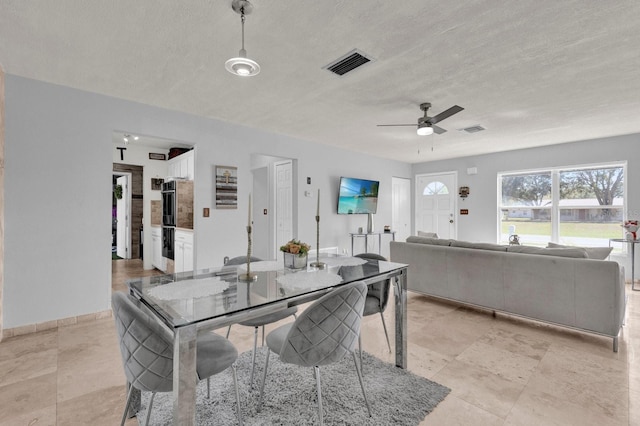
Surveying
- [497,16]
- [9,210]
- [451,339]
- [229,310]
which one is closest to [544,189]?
[451,339]

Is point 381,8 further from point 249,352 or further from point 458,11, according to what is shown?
point 249,352

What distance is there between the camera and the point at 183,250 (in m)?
→ 4.61

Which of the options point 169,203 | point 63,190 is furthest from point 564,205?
point 63,190

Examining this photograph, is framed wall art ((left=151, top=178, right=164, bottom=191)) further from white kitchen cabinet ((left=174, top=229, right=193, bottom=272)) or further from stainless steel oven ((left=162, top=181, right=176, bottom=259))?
white kitchen cabinet ((left=174, top=229, right=193, bottom=272))

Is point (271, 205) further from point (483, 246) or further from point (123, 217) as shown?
point (123, 217)

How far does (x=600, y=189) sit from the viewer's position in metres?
5.32

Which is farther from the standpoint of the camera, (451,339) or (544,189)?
(544,189)

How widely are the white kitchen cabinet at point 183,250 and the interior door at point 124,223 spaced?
2.58 m

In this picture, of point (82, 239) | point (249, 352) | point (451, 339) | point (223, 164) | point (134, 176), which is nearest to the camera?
point (249, 352)

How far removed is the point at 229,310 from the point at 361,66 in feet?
7.41

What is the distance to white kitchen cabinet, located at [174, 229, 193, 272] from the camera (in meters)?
4.36

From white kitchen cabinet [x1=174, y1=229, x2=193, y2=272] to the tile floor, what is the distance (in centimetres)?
133

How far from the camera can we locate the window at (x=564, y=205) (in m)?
5.21

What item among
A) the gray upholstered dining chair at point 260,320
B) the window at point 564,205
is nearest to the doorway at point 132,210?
the gray upholstered dining chair at point 260,320
